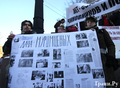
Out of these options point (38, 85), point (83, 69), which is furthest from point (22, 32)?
point (83, 69)

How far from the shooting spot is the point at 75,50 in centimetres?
149

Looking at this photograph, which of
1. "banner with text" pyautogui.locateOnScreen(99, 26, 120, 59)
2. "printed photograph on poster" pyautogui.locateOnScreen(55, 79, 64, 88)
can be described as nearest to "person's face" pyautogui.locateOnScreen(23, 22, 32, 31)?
"printed photograph on poster" pyautogui.locateOnScreen(55, 79, 64, 88)

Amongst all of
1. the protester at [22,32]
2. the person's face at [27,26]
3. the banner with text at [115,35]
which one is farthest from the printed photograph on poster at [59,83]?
the banner with text at [115,35]

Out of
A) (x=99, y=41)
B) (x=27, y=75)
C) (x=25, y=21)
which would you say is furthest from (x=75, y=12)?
(x=27, y=75)

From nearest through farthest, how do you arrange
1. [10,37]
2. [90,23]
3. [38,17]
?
[10,37] < [90,23] < [38,17]

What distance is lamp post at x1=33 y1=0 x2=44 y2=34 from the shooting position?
3074 mm

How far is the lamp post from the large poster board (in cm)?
146

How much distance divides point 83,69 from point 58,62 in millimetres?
362

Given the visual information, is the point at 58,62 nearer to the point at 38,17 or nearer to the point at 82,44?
the point at 82,44

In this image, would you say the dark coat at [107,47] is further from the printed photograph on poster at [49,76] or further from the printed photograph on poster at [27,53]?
the printed photograph on poster at [27,53]

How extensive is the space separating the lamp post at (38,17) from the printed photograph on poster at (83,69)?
1998 mm

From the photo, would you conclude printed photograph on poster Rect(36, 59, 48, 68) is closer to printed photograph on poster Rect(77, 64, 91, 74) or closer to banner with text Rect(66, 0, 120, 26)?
printed photograph on poster Rect(77, 64, 91, 74)

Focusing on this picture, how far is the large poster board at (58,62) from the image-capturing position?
1.33 meters

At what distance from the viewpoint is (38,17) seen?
317 centimetres
